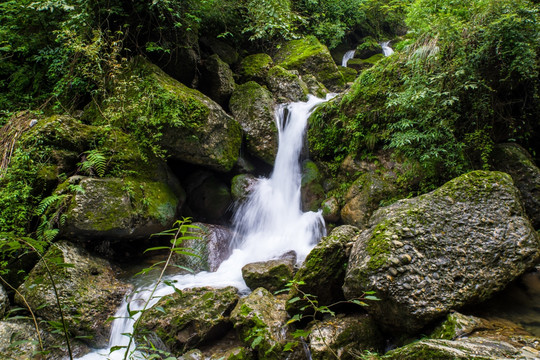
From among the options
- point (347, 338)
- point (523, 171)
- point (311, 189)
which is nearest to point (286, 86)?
point (311, 189)

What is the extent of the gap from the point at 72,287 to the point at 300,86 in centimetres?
728

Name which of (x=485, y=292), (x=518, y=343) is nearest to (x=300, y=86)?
(x=485, y=292)

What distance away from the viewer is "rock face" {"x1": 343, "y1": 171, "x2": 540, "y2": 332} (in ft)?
9.39

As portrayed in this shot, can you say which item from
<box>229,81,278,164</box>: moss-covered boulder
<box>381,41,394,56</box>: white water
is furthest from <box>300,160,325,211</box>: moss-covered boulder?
<box>381,41,394,56</box>: white water

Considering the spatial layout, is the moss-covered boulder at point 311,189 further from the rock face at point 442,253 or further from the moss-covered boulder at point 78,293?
the moss-covered boulder at point 78,293

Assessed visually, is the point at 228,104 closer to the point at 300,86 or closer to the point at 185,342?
the point at 300,86

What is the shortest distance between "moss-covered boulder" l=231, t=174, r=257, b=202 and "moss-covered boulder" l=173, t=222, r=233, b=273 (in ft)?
2.87

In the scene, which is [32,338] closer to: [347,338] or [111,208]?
[111,208]

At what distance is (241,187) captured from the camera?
6.81m

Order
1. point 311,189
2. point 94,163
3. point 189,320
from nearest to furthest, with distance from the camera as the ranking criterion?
point 189,320 → point 94,163 → point 311,189

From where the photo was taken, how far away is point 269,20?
7.37 metres

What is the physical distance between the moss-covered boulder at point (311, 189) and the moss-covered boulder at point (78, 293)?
13.2ft

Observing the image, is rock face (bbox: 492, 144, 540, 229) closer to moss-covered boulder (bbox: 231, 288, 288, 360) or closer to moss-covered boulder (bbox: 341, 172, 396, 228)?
moss-covered boulder (bbox: 341, 172, 396, 228)

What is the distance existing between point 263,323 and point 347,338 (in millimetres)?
1046
